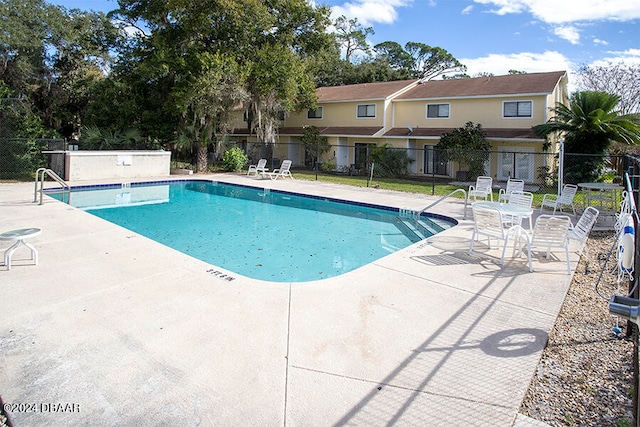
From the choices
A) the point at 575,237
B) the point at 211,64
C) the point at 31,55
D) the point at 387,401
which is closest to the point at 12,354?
the point at 387,401

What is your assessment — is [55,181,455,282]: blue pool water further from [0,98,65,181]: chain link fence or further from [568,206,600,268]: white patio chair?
[0,98,65,181]: chain link fence

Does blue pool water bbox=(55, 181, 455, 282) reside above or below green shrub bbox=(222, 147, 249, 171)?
below

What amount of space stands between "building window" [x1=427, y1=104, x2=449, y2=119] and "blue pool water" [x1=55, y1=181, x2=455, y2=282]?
11064 mm

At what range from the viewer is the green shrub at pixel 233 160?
21844 millimetres

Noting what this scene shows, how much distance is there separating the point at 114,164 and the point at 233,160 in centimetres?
573

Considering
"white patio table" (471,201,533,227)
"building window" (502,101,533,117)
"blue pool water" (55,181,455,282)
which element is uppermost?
"building window" (502,101,533,117)

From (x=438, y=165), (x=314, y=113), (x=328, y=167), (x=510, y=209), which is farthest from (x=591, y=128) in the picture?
(x=314, y=113)

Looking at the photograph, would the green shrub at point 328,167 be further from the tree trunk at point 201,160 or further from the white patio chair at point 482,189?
the white patio chair at point 482,189

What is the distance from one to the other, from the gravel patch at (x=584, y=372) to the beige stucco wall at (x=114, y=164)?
58.5 ft

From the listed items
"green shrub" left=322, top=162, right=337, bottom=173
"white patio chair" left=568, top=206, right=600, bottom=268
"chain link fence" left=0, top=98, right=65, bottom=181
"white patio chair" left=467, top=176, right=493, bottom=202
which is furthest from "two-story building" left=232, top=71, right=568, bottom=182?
"chain link fence" left=0, top=98, right=65, bottom=181

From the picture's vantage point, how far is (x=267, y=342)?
3836 mm

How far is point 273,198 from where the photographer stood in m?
15.2

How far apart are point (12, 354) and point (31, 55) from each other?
24004 millimetres

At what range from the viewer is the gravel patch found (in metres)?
2.89
